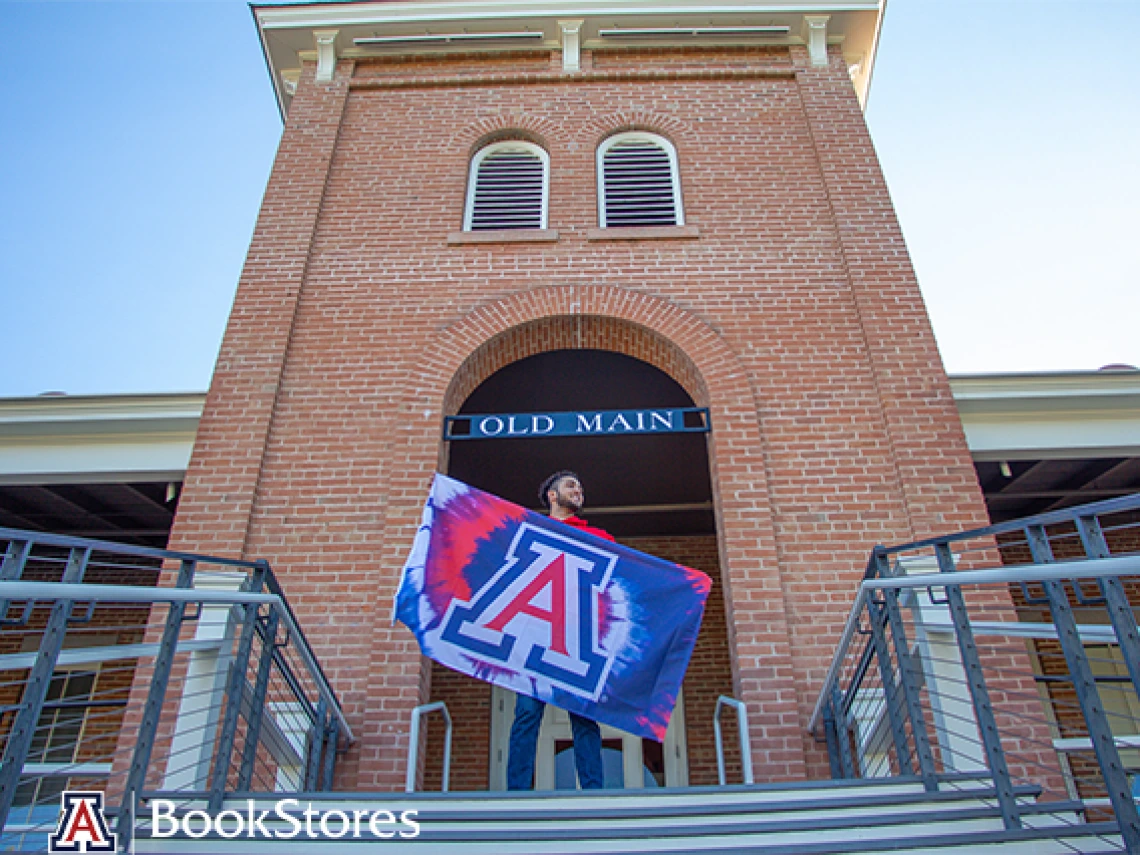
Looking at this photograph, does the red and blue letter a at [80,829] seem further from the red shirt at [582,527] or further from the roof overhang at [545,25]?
the roof overhang at [545,25]

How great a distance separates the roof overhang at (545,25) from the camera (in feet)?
28.6

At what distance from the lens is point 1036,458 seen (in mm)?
6371

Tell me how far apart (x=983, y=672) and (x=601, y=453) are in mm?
5212

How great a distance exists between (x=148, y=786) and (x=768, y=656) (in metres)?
4.11

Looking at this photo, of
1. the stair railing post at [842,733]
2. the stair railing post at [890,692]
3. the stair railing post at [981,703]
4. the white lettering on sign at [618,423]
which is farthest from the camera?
the white lettering on sign at [618,423]

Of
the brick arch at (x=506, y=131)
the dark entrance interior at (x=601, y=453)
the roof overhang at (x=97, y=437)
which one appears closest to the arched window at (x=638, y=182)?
the brick arch at (x=506, y=131)

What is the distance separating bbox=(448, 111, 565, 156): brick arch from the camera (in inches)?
323

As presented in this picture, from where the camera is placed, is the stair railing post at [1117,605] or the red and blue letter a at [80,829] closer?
the stair railing post at [1117,605]

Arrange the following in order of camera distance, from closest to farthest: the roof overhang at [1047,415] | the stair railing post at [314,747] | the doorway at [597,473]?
the stair railing post at [314,747] → the roof overhang at [1047,415] → the doorway at [597,473]

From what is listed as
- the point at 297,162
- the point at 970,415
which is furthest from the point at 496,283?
the point at 970,415

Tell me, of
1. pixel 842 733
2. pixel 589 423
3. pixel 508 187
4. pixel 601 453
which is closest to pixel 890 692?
pixel 842 733

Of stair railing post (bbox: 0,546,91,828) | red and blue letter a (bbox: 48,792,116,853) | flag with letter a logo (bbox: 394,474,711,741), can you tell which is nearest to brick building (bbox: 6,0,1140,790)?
flag with letter a logo (bbox: 394,474,711,741)

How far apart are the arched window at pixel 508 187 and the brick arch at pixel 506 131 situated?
3.3 inches

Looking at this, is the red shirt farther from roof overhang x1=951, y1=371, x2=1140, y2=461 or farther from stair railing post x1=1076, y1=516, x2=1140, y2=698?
roof overhang x1=951, y1=371, x2=1140, y2=461
